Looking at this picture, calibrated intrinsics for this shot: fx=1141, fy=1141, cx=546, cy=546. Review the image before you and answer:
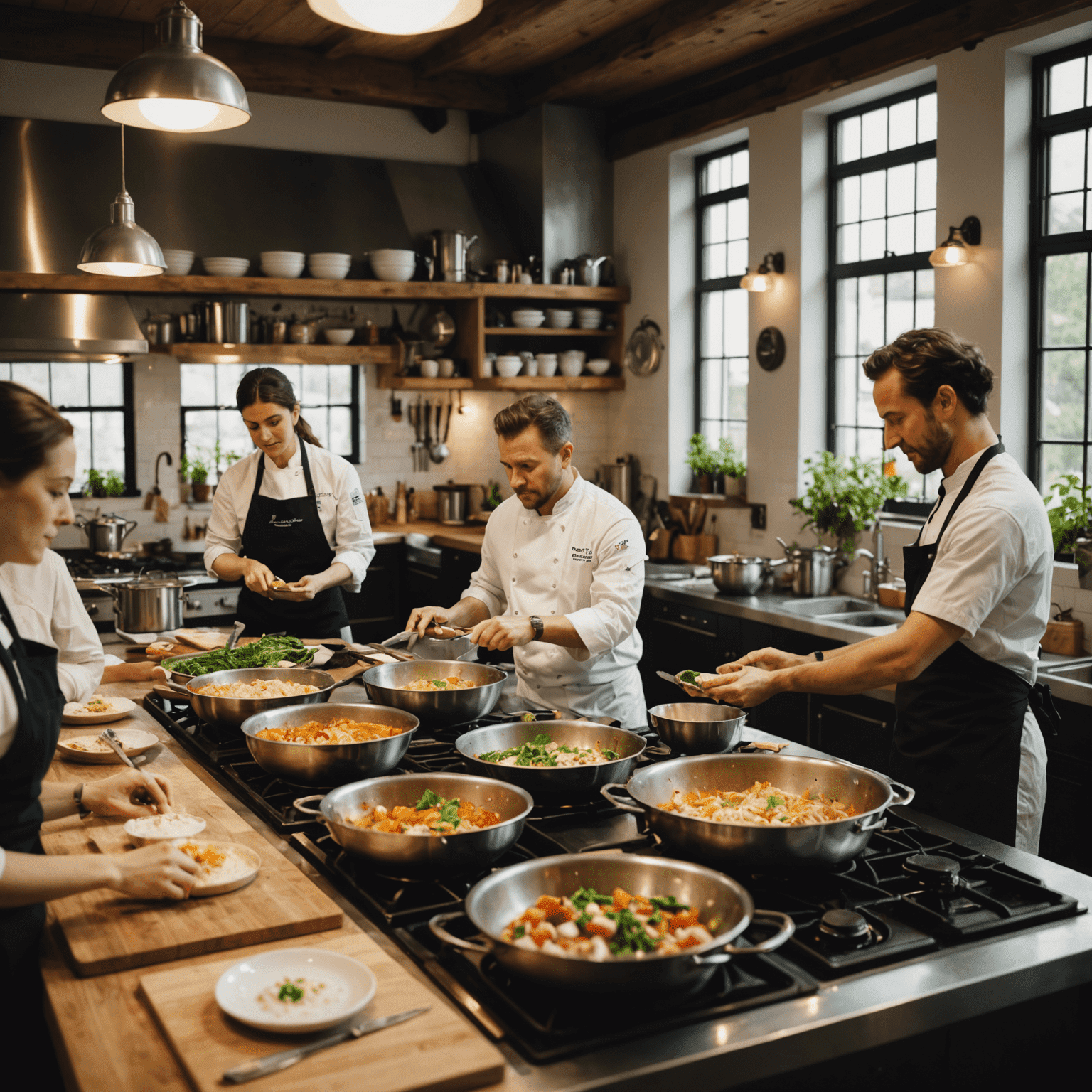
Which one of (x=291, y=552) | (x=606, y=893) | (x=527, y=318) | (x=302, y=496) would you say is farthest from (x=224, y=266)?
(x=606, y=893)

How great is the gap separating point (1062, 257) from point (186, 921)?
14.5 feet

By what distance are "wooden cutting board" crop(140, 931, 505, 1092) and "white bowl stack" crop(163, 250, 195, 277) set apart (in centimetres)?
553

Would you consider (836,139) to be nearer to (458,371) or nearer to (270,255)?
(458,371)

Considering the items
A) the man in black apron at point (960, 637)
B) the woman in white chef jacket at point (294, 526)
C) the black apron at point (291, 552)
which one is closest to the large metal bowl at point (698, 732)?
the man in black apron at point (960, 637)

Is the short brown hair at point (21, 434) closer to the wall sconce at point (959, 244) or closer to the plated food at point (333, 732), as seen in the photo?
the plated food at point (333, 732)

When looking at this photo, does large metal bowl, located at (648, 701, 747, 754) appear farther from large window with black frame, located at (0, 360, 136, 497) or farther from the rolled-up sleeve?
large window with black frame, located at (0, 360, 136, 497)

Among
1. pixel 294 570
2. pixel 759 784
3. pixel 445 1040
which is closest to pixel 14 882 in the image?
pixel 445 1040

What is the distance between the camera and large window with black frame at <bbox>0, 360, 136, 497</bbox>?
6.89 m

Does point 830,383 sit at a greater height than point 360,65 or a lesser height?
lesser

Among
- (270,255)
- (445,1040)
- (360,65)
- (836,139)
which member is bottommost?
(445,1040)

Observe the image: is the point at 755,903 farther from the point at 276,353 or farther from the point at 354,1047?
the point at 276,353

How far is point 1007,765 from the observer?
105 inches

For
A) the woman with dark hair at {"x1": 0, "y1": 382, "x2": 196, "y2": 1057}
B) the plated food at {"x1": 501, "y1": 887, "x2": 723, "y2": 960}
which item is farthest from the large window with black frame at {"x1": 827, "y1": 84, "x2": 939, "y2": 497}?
the woman with dark hair at {"x1": 0, "y1": 382, "x2": 196, "y2": 1057}

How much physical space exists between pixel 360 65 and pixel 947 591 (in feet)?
18.8
